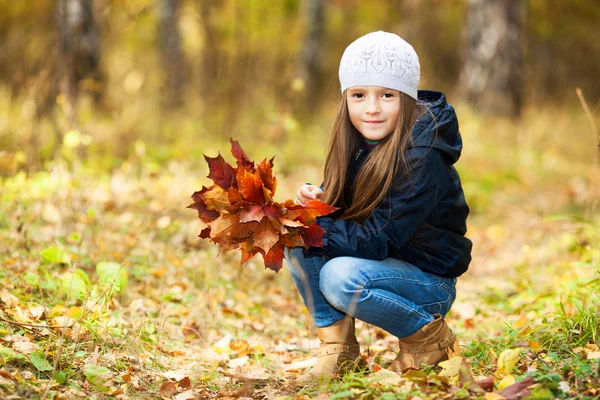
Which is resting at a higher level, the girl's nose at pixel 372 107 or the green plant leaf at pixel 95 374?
the girl's nose at pixel 372 107

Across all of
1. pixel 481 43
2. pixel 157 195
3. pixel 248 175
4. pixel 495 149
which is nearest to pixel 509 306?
pixel 248 175

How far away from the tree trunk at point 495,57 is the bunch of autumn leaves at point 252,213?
6.64 meters

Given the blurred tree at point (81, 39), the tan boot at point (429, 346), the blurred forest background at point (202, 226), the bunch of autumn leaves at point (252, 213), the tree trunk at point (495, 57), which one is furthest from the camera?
the tree trunk at point (495, 57)

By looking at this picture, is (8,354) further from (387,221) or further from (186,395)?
(387,221)

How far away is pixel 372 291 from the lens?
2504 mm

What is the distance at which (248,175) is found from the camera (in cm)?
233

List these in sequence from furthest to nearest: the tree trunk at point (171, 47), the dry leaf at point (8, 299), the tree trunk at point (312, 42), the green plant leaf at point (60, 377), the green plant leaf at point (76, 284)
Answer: the tree trunk at point (312, 42) → the tree trunk at point (171, 47) → the green plant leaf at point (76, 284) → the dry leaf at point (8, 299) → the green plant leaf at point (60, 377)

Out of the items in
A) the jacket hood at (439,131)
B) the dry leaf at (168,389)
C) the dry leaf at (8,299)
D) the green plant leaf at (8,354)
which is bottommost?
the dry leaf at (168,389)

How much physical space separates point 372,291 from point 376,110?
0.75m

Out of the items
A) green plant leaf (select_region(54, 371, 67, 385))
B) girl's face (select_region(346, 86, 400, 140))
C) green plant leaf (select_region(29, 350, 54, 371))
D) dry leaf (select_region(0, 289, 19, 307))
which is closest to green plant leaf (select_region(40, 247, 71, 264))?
dry leaf (select_region(0, 289, 19, 307))

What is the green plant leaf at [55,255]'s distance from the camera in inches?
126

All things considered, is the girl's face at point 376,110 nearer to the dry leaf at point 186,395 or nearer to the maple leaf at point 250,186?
the maple leaf at point 250,186

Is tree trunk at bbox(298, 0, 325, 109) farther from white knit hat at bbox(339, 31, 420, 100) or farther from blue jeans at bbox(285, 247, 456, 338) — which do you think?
blue jeans at bbox(285, 247, 456, 338)

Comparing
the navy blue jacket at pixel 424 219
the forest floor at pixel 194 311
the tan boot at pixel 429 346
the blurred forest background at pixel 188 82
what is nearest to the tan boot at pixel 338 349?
the forest floor at pixel 194 311
